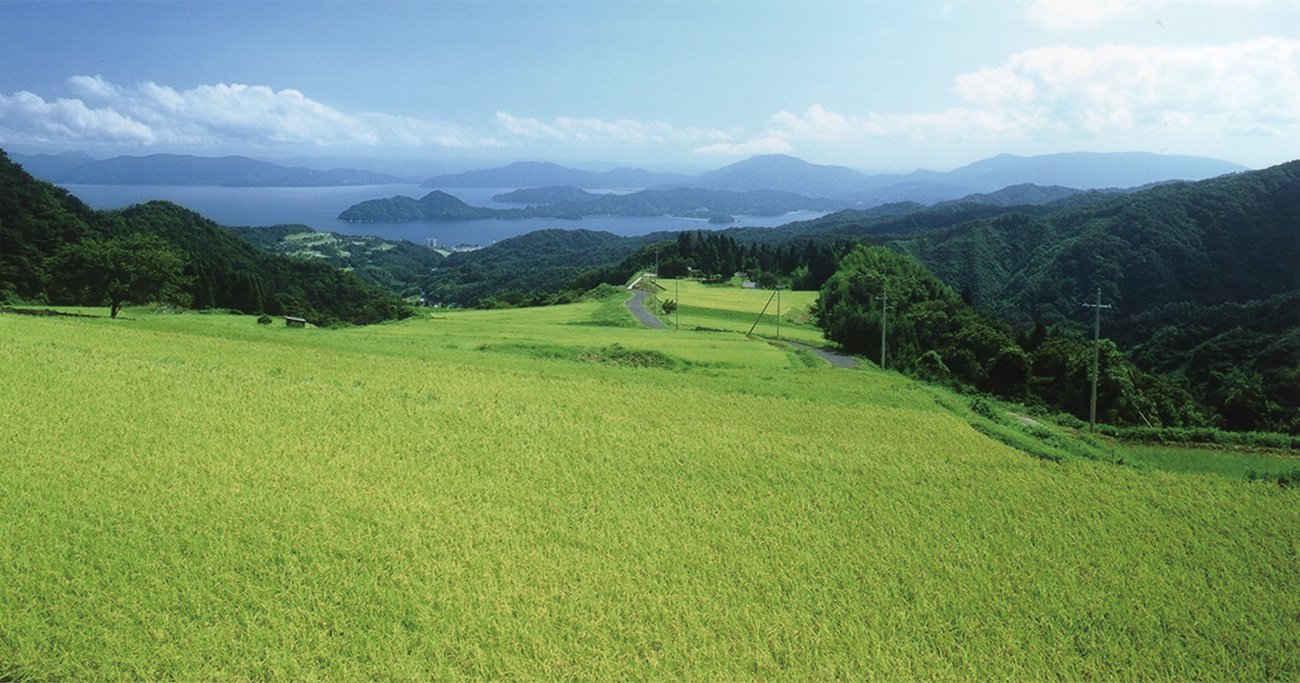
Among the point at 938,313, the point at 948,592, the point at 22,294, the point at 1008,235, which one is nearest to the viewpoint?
the point at 948,592

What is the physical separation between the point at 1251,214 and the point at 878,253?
67.1m

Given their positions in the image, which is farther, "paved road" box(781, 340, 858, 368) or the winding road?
the winding road

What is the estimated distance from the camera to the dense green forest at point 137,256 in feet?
95.7

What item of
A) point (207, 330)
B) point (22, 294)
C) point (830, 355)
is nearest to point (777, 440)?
point (207, 330)

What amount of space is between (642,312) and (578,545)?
4419 cm

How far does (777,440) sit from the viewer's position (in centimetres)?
1327

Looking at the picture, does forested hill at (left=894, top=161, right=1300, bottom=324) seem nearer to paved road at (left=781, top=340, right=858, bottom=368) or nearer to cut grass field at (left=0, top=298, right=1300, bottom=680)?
paved road at (left=781, top=340, right=858, bottom=368)

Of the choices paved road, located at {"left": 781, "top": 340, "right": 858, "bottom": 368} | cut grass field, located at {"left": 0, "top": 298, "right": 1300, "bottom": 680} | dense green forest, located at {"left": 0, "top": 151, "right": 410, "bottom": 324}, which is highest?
→ dense green forest, located at {"left": 0, "top": 151, "right": 410, "bottom": 324}

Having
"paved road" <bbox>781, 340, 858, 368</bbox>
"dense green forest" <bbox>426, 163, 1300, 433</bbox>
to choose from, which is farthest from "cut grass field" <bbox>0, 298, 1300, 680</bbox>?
"dense green forest" <bbox>426, 163, 1300, 433</bbox>

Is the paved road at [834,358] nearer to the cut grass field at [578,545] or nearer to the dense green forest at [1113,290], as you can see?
the dense green forest at [1113,290]

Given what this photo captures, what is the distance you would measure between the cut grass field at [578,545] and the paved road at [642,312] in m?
31.5

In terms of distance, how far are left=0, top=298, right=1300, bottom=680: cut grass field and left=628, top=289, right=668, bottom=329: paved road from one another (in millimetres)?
31496

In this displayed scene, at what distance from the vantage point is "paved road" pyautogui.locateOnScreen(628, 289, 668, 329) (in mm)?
46722

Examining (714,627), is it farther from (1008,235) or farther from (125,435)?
(1008,235)
